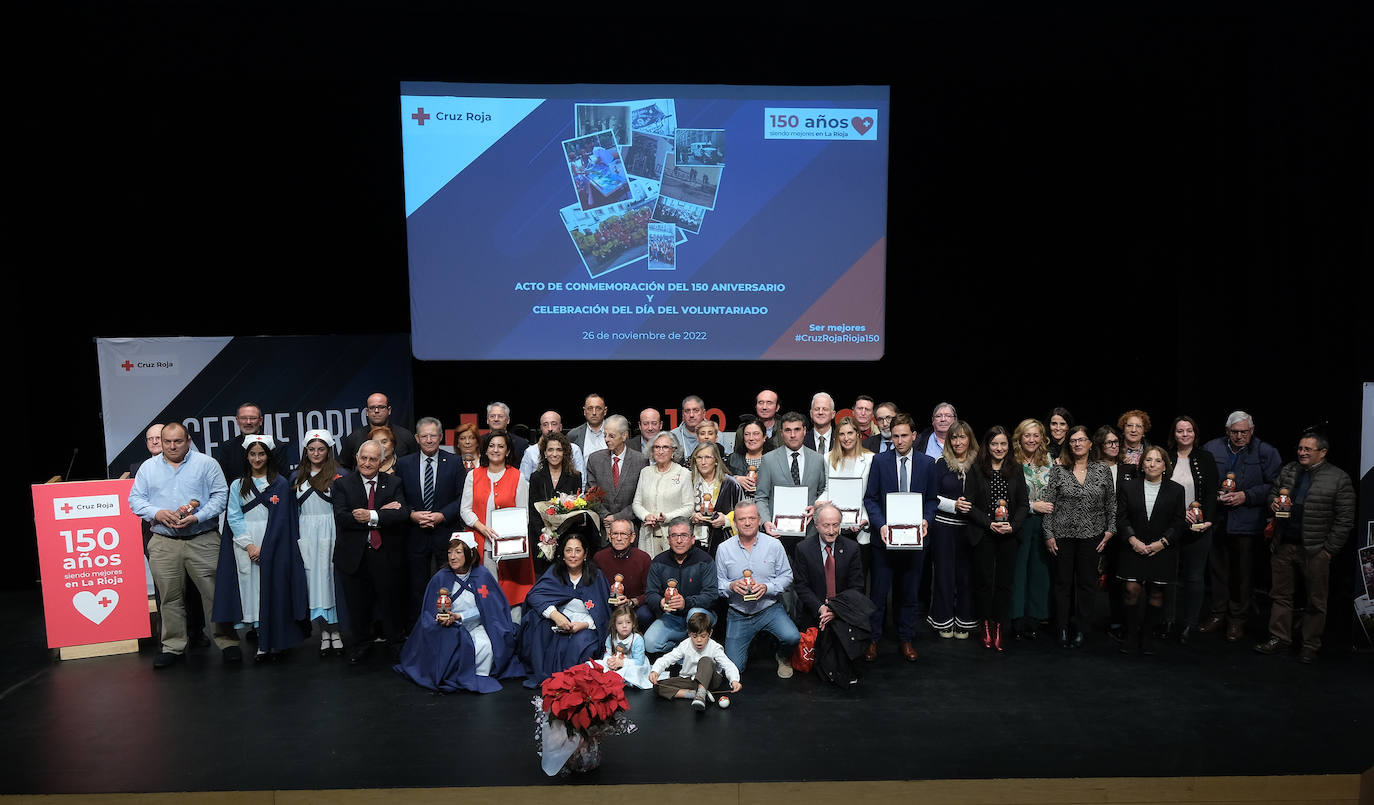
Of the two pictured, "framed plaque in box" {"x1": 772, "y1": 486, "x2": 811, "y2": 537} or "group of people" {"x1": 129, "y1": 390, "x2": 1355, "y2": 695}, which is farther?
"framed plaque in box" {"x1": 772, "y1": 486, "x2": 811, "y2": 537}

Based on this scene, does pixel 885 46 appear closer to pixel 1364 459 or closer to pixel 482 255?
pixel 482 255

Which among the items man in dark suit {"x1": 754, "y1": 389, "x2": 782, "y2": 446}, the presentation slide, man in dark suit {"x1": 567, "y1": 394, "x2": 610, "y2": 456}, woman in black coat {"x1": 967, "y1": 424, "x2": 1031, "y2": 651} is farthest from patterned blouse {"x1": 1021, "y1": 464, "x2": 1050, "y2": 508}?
man in dark suit {"x1": 567, "y1": 394, "x2": 610, "y2": 456}

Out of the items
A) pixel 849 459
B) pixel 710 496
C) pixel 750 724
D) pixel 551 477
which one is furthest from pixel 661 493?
pixel 750 724

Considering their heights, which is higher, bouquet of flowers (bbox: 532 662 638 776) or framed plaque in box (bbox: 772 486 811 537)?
framed plaque in box (bbox: 772 486 811 537)

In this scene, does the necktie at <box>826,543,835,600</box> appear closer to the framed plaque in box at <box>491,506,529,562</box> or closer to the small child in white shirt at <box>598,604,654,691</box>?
the small child in white shirt at <box>598,604,654,691</box>

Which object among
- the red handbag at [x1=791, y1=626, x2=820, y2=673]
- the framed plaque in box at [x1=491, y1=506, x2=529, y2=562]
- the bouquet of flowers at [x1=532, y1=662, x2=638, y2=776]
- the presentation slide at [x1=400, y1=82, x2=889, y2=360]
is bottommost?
the red handbag at [x1=791, y1=626, x2=820, y2=673]

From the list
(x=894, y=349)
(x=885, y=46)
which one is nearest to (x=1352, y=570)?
(x=894, y=349)

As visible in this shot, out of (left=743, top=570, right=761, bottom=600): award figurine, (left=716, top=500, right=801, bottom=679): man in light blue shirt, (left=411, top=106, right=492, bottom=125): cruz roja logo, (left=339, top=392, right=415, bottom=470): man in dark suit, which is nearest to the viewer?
(left=743, top=570, right=761, bottom=600): award figurine

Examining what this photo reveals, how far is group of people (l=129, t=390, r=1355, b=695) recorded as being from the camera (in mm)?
5559

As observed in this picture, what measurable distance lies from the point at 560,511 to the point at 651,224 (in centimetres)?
274

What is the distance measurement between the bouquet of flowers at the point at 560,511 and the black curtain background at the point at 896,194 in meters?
1.93

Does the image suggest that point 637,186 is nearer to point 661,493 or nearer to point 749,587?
point 661,493

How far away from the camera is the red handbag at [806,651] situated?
18.3 feet

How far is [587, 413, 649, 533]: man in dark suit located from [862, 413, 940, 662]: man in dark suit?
4.74 feet
